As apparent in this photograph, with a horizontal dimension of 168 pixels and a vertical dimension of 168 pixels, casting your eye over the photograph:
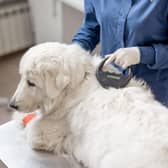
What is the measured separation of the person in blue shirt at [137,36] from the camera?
44.6 inches

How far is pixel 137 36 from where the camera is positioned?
119cm

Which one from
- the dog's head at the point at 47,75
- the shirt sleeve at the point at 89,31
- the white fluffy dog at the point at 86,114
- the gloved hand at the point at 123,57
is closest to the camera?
the white fluffy dog at the point at 86,114

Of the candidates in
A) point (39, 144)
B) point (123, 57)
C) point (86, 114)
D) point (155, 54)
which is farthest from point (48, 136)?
point (155, 54)

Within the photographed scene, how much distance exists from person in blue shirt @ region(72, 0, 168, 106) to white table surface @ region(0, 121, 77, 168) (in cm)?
37

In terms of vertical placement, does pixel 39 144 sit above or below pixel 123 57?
below

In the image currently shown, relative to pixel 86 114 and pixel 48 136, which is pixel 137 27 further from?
pixel 48 136

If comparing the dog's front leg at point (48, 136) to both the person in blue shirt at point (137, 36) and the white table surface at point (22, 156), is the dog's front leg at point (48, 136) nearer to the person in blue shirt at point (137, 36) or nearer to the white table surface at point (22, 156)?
the white table surface at point (22, 156)

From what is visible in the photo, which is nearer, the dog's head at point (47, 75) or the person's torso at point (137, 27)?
the dog's head at point (47, 75)

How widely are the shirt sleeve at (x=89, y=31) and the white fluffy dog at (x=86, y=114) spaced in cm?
25

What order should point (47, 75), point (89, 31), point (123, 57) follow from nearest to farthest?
point (47, 75)
point (123, 57)
point (89, 31)

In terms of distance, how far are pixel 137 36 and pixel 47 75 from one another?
387 mm

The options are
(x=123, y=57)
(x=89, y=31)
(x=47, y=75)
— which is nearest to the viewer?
(x=47, y=75)

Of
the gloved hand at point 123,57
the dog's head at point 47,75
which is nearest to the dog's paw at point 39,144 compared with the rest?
the dog's head at point 47,75

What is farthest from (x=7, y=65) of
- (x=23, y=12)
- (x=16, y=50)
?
(x=23, y=12)
